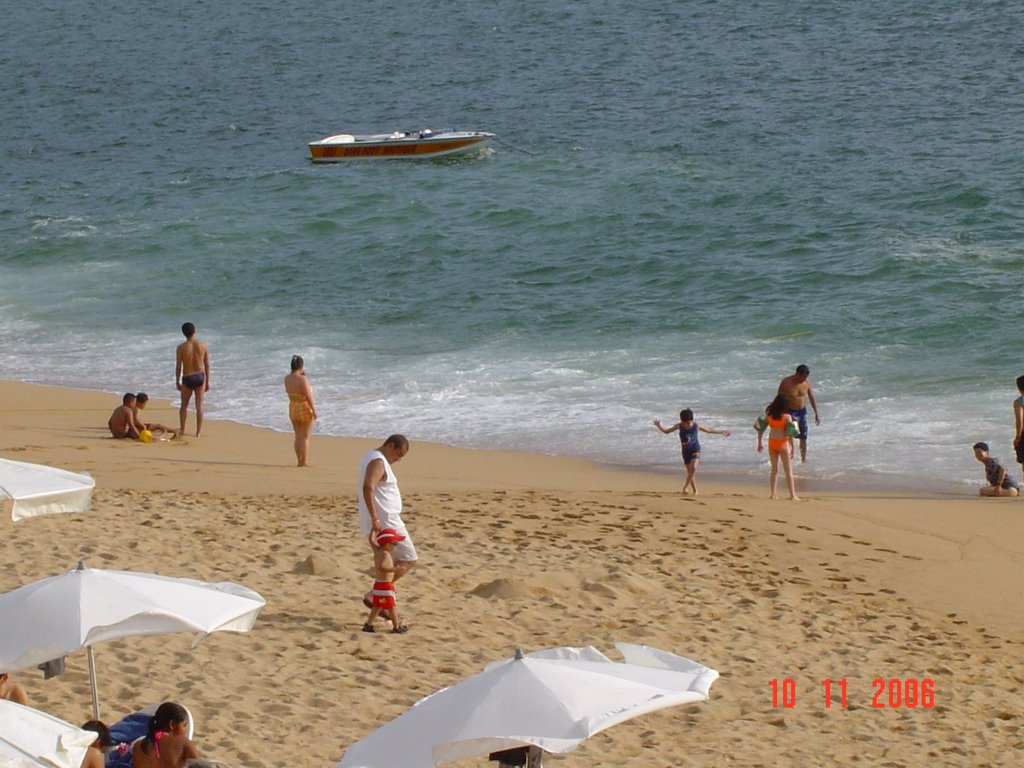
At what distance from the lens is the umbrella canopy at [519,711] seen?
5492 mm

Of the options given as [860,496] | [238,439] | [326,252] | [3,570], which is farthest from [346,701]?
[326,252]

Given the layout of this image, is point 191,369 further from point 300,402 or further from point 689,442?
point 689,442

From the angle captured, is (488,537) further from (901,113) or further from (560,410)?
(901,113)

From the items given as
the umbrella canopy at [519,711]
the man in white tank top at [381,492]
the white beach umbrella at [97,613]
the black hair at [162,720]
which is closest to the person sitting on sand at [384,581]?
the man in white tank top at [381,492]

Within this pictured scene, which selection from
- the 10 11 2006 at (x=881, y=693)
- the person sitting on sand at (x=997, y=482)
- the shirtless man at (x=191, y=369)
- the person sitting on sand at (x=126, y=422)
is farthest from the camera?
the person sitting on sand at (x=126, y=422)

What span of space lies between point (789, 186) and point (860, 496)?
17127 millimetres

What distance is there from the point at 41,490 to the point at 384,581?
7.18 feet

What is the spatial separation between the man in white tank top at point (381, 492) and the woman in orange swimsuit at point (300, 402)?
229 inches

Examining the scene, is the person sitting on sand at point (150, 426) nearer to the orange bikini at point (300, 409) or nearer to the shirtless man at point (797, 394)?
the orange bikini at point (300, 409)

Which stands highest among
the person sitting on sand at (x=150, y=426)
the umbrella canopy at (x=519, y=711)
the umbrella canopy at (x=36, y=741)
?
the person sitting on sand at (x=150, y=426)

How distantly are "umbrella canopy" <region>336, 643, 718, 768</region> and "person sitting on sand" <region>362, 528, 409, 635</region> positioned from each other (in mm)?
3252

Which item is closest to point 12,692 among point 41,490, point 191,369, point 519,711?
point 41,490

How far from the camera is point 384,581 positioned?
30.6ft

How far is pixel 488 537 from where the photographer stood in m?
12.0
